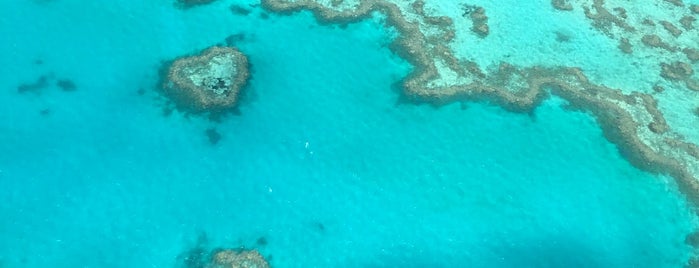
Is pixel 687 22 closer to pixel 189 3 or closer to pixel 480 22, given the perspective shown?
pixel 480 22

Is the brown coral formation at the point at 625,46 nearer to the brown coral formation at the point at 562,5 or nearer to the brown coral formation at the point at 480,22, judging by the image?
the brown coral formation at the point at 562,5

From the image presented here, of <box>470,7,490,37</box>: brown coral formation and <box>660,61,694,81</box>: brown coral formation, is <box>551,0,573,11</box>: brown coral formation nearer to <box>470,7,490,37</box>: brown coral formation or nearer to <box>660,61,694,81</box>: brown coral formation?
<box>470,7,490,37</box>: brown coral formation

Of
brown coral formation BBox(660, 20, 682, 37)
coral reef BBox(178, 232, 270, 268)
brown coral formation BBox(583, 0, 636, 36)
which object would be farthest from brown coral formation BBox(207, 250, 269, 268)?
brown coral formation BBox(660, 20, 682, 37)

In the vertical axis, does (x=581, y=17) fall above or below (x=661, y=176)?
above

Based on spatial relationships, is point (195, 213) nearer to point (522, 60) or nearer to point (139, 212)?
point (139, 212)

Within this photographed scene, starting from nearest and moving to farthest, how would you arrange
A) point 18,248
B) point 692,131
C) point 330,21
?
point 18,248
point 692,131
point 330,21

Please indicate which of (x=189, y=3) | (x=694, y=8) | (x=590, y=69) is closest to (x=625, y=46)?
(x=590, y=69)

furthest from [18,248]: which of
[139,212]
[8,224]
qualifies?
[139,212]
